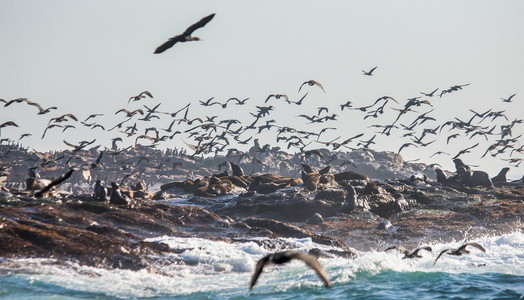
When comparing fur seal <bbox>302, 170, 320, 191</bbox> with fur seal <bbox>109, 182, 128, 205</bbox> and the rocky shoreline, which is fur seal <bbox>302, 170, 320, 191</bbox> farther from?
fur seal <bbox>109, 182, 128, 205</bbox>

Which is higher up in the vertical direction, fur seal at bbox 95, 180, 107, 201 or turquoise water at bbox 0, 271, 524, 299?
fur seal at bbox 95, 180, 107, 201

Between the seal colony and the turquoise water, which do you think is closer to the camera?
the turquoise water

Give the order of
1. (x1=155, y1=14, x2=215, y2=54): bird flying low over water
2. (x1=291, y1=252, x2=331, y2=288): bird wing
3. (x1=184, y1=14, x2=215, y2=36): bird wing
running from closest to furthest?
(x1=291, y1=252, x2=331, y2=288): bird wing → (x1=155, y1=14, x2=215, y2=54): bird flying low over water → (x1=184, y1=14, x2=215, y2=36): bird wing

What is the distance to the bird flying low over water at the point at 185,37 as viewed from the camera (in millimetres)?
14079

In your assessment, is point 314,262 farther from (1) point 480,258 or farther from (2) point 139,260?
(1) point 480,258

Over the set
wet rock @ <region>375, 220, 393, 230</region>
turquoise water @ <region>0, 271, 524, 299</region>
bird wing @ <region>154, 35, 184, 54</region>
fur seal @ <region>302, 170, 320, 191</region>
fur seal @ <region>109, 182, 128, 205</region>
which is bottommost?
turquoise water @ <region>0, 271, 524, 299</region>

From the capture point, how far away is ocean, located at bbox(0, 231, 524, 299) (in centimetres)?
1581

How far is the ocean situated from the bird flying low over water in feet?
20.3

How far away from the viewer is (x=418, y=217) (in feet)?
97.7

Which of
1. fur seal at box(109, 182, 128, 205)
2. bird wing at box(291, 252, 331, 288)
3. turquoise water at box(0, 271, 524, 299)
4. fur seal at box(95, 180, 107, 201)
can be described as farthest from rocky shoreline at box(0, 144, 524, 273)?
bird wing at box(291, 252, 331, 288)

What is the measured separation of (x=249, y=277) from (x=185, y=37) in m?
7.43

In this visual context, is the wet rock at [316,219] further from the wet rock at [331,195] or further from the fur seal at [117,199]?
the fur seal at [117,199]

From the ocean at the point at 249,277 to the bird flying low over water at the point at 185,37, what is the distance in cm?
619

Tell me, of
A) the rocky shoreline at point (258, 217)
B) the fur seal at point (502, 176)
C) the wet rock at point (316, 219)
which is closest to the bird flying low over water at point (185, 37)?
the rocky shoreline at point (258, 217)
